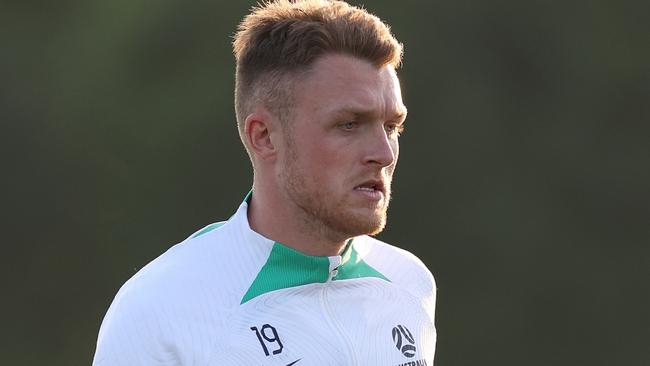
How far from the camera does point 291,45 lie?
2.64m

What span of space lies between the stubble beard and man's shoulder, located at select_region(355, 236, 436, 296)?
0.76ft

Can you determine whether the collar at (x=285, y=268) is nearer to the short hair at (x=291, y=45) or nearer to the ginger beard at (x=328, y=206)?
the ginger beard at (x=328, y=206)

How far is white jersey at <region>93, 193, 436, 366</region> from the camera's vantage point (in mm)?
2453

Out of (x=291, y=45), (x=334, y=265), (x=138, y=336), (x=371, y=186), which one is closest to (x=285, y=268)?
(x=334, y=265)

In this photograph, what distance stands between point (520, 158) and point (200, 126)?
2.40 metres

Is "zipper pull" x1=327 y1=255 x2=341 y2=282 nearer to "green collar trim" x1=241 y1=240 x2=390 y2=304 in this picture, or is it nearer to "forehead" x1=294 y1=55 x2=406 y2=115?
"green collar trim" x1=241 y1=240 x2=390 y2=304

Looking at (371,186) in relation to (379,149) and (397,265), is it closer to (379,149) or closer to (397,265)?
(379,149)

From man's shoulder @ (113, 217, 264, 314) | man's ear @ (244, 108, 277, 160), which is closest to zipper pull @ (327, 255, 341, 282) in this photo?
man's shoulder @ (113, 217, 264, 314)

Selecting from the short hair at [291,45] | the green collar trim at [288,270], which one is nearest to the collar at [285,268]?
the green collar trim at [288,270]

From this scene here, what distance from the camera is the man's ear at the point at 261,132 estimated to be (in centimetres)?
267

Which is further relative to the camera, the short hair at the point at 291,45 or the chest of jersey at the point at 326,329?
the short hair at the point at 291,45

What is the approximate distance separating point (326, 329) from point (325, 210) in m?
0.26

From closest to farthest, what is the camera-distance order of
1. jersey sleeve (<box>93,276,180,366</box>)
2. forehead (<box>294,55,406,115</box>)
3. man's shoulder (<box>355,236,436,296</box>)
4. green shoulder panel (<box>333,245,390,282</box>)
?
jersey sleeve (<box>93,276,180,366</box>) → forehead (<box>294,55,406,115</box>) → green shoulder panel (<box>333,245,390,282</box>) → man's shoulder (<box>355,236,436,296</box>)

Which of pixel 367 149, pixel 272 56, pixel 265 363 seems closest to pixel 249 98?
pixel 272 56
